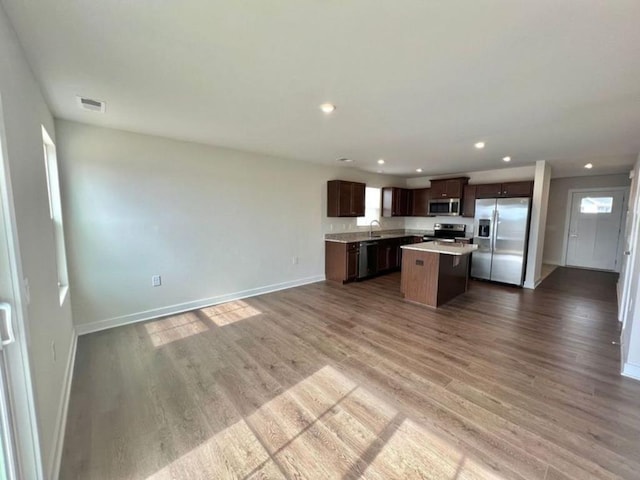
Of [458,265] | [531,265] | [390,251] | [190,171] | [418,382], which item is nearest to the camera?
[418,382]

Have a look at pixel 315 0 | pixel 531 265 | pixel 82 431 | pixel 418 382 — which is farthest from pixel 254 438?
pixel 531 265

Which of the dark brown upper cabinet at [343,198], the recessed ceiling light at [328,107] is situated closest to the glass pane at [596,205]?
the dark brown upper cabinet at [343,198]

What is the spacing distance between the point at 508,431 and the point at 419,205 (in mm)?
5841

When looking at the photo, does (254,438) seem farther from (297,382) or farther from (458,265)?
(458,265)

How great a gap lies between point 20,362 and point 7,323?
0.74ft

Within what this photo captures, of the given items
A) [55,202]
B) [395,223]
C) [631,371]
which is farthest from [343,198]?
[631,371]

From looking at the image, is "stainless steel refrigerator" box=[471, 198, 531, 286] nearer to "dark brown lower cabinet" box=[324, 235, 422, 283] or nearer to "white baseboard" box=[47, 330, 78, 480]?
"dark brown lower cabinet" box=[324, 235, 422, 283]

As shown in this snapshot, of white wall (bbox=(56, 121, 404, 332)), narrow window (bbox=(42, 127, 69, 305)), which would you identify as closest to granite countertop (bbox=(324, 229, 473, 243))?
white wall (bbox=(56, 121, 404, 332))

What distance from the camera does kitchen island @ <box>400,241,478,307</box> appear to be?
4070 mm

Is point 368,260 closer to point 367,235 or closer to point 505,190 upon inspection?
point 367,235

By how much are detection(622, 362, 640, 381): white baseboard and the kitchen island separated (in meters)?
1.91

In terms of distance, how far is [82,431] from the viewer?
1790 millimetres

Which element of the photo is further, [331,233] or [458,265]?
[331,233]

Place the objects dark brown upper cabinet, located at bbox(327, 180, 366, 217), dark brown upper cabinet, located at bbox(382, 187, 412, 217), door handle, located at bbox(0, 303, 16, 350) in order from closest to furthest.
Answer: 1. door handle, located at bbox(0, 303, 16, 350)
2. dark brown upper cabinet, located at bbox(327, 180, 366, 217)
3. dark brown upper cabinet, located at bbox(382, 187, 412, 217)
